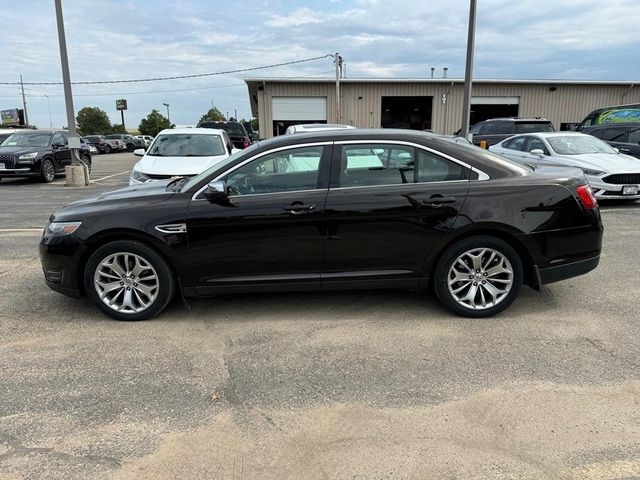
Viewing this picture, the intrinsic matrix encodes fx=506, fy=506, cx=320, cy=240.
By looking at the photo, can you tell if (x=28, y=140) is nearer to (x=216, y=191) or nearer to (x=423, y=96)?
(x=216, y=191)

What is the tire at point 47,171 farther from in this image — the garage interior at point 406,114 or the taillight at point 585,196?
the garage interior at point 406,114

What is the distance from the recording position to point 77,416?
119 inches

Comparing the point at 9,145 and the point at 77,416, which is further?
the point at 9,145

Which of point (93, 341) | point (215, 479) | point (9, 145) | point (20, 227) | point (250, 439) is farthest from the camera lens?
point (9, 145)

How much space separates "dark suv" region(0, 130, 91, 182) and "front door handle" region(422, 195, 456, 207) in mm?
15034

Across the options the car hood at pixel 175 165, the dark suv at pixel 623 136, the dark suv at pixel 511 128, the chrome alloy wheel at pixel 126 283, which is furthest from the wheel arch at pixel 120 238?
the dark suv at pixel 511 128

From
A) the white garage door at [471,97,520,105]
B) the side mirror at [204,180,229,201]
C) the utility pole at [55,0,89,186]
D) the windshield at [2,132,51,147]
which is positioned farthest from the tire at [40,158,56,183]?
the white garage door at [471,97,520,105]

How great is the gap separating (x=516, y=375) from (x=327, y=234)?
1.77m

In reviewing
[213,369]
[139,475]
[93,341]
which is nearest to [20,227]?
[93,341]

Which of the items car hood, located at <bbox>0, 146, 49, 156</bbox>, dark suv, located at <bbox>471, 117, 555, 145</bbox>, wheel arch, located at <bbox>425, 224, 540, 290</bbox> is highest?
dark suv, located at <bbox>471, 117, 555, 145</bbox>

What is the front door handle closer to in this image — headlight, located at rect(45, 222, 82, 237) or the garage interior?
headlight, located at rect(45, 222, 82, 237)

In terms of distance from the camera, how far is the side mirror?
4.19 m

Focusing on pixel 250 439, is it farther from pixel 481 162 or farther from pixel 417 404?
pixel 481 162

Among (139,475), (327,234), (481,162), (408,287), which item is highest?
(481,162)
